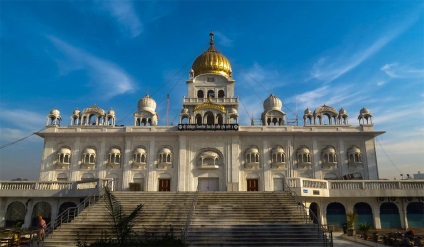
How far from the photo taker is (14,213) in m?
29.5

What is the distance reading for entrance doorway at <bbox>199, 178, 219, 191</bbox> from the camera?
33625 millimetres

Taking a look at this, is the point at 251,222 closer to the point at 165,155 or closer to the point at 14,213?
the point at 165,155

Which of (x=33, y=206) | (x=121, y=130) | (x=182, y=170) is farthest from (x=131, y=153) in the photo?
(x=33, y=206)

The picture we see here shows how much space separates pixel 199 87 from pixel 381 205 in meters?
24.4

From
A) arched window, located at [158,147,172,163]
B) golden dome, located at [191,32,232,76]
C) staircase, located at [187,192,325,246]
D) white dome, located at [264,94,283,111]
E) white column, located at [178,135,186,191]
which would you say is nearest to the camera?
staircase, located at [187,192,325,246]

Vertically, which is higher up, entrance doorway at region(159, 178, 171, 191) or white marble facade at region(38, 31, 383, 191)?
white marble facade at region(38, 31, 383, 191)

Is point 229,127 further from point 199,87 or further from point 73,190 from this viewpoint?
point 73,190

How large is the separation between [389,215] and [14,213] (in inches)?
1298

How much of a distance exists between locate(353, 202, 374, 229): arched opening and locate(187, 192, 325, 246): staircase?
716 centimetres

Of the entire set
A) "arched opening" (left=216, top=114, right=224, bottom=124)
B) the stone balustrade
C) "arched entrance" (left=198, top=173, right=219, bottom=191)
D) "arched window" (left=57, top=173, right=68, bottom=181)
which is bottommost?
the stone balustrade

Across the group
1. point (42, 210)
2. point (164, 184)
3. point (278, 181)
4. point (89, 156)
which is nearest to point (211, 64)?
point (164, 184)

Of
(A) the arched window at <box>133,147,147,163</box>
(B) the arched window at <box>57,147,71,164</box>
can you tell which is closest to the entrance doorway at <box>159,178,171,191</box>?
(A) the arched window at <box>133,147,147,163</box>

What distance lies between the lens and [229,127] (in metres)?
34.6

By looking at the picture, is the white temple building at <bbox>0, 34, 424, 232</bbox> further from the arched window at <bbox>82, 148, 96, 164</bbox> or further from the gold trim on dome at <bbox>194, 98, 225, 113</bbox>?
the gold trim on dome at <bbox>194, 98, 225, 113</bbox>
